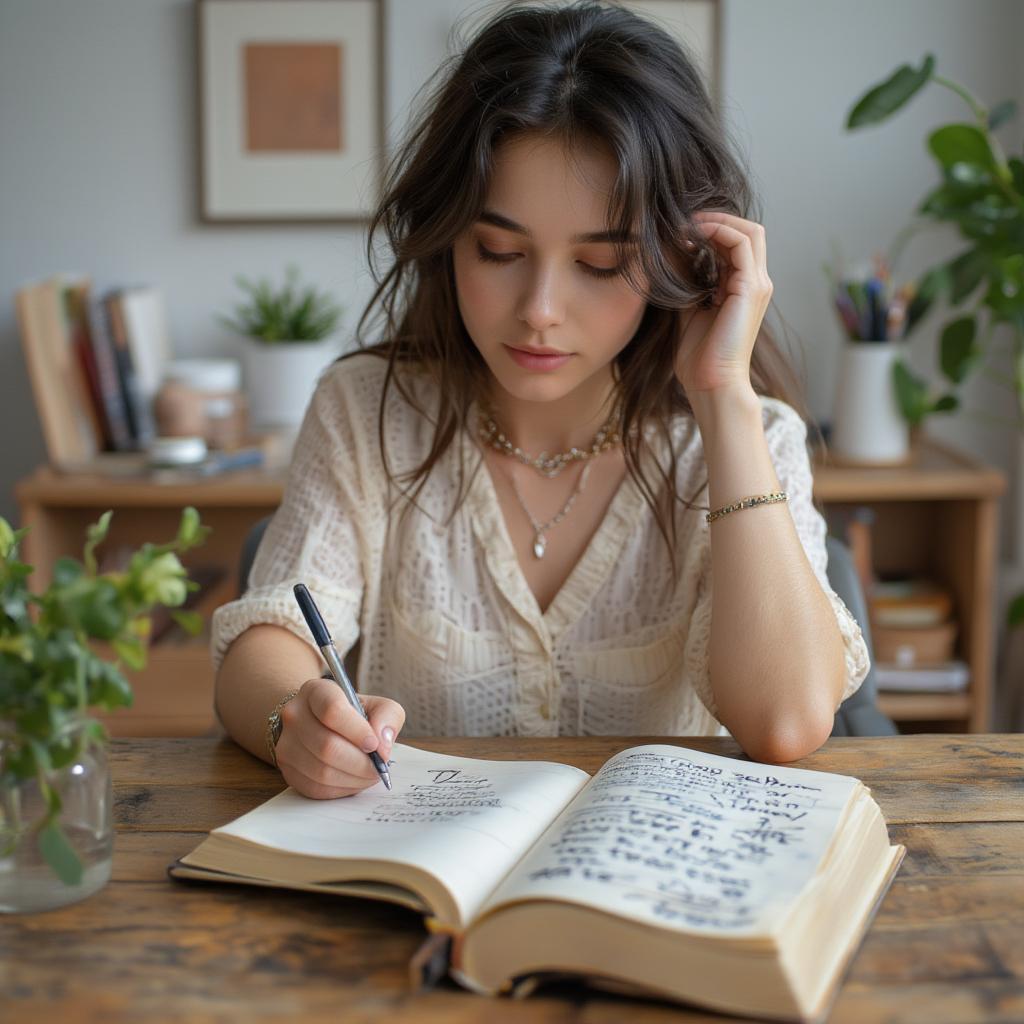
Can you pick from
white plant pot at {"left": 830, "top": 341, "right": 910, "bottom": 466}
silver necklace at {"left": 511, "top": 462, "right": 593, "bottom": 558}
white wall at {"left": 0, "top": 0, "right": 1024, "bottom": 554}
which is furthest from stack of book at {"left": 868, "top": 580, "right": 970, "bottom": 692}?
silver necklace at {"left": 511, "top": 462, "right": 593, "bottom": 558}

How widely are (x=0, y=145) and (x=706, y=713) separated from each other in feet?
6.44

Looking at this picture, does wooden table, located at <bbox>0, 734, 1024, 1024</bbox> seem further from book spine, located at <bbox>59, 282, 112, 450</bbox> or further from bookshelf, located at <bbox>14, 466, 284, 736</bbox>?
book spine, located at <bbox>59, 282, 112, 450</bbox>

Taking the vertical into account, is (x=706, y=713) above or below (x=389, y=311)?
below

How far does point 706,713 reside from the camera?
4.56 ft

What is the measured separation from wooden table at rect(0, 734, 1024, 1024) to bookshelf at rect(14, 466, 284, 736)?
126 cm

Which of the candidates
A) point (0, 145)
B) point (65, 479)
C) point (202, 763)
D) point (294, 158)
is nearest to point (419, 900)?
point (202, 763)

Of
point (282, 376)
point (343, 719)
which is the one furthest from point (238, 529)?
point (343, 719)

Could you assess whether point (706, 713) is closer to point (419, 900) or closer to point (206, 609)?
point (419, 900)

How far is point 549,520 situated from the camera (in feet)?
4.63

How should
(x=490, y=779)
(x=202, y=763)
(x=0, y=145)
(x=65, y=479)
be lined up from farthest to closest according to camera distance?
(x=0, y=145) < (x=65, y=479) < (x=202, y=763) < (x=490, y=779)

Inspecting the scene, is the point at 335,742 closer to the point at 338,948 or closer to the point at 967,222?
the point at 338,948

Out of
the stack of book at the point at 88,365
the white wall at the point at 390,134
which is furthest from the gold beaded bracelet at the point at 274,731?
the white wall at the point at 390,134

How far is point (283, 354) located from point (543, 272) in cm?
145

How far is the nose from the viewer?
114 centimetres
